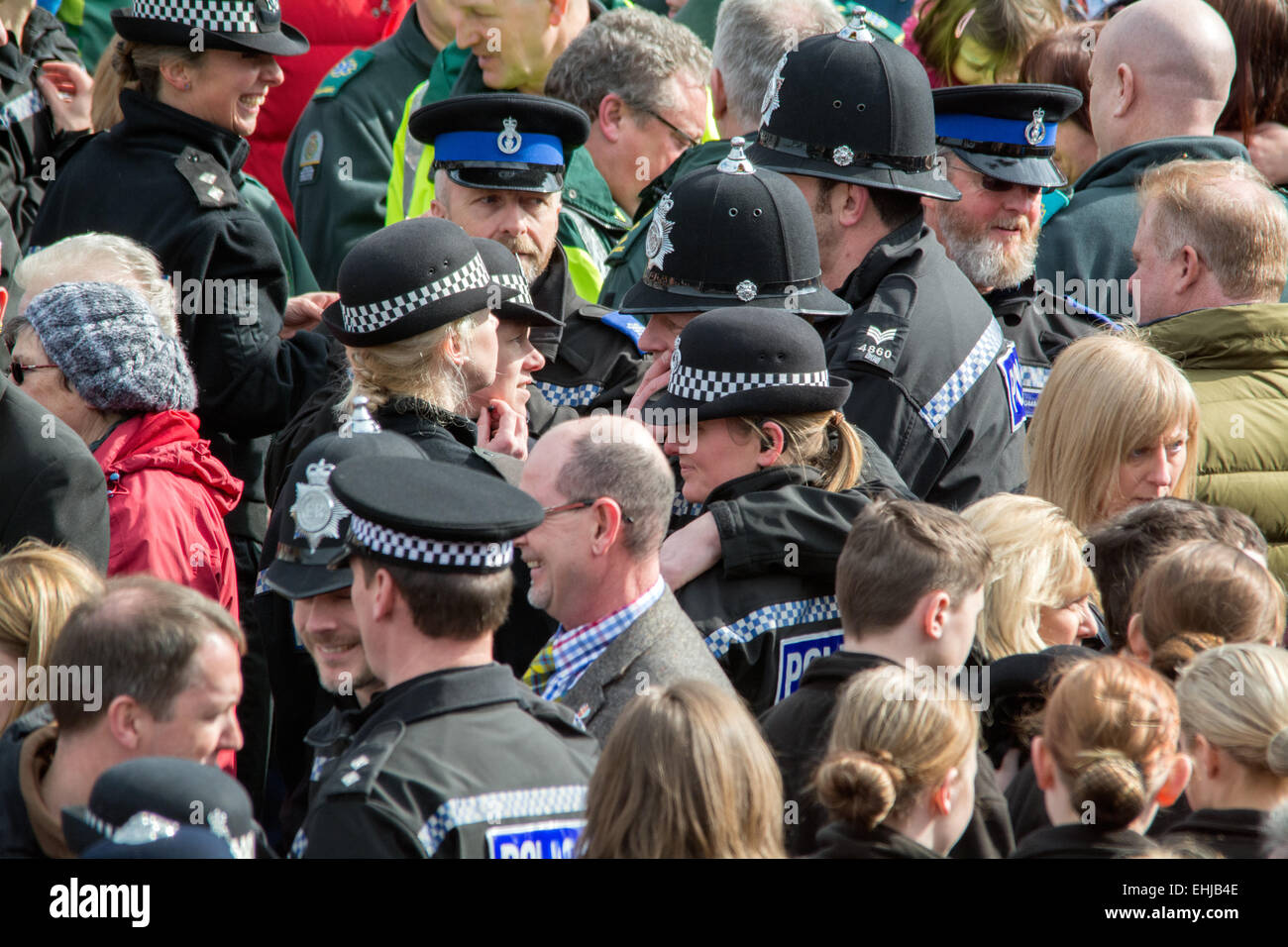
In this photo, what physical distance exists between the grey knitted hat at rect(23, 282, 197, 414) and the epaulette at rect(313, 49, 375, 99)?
9.51ft

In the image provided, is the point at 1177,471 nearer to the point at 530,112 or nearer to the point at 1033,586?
the point at 1033,586

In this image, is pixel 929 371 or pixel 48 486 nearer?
pixel 48 486

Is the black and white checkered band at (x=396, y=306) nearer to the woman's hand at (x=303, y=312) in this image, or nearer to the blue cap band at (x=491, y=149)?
the blue cap band at (x=491, y=149)

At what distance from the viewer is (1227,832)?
10.4ft

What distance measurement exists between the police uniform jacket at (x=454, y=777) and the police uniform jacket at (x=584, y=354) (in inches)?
94.9

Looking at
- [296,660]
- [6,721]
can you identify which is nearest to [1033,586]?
[296,660]

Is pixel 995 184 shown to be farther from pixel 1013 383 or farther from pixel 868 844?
pixel 868 844

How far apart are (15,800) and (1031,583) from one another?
7.76 feet

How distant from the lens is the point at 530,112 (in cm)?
545

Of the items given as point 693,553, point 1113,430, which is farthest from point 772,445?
point 1113,430

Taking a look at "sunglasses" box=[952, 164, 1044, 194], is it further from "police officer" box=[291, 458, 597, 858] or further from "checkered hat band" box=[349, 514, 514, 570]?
"checkered hat band" box=[349, 514, 514, 570]

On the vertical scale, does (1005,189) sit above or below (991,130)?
below

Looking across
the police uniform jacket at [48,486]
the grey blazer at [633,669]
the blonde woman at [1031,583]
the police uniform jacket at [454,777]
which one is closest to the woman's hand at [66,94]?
the police uniform jacket at [48,486]

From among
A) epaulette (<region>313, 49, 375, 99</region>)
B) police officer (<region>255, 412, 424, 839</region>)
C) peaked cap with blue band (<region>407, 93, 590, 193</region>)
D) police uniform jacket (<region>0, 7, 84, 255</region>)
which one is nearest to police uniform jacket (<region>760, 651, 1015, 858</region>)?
police officer (<region>255, 412, 424, 839</region>)
